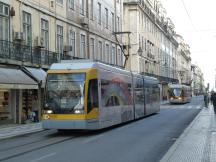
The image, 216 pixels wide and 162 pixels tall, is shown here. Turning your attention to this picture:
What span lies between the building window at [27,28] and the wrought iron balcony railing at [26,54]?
23.5 inches

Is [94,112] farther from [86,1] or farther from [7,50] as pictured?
[86,1]

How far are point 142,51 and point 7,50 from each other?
48.5 meters

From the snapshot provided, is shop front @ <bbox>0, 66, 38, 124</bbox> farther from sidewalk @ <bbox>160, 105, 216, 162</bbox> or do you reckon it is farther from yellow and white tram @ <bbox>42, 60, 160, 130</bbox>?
sidewalk @ <bbox>160, 105, 216, 162</bbox>

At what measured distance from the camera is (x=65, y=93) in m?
21.0

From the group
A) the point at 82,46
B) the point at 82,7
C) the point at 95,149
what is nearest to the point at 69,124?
the point at 95,149

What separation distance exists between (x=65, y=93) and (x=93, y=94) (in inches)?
46.9

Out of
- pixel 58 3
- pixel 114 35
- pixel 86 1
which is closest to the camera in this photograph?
pixel 58 3

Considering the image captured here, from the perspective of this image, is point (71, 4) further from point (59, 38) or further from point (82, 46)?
point (82, 46)

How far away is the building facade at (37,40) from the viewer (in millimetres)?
28984

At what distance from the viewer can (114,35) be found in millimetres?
56750

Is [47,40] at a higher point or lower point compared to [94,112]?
higher

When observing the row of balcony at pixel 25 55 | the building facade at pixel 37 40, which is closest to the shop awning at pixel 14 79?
the building facade at pixel 37 40

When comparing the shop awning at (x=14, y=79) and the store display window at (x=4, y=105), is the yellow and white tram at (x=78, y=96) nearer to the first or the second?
the shop awning at (x=14, y=79)

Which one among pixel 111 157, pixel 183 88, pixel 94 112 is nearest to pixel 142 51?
pixel 183 88
